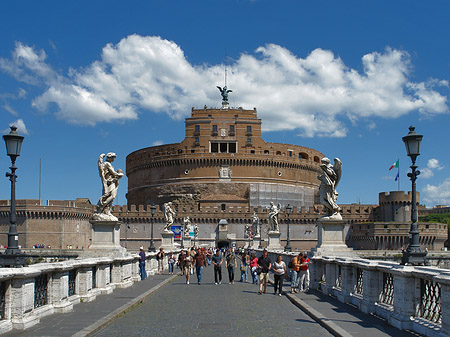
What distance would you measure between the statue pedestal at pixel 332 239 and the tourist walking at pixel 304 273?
464 mm

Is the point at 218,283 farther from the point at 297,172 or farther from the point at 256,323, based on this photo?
the point at 297,172

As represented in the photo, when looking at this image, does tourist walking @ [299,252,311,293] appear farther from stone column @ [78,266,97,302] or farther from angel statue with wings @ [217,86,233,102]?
angel statue with wings @ [217,86,233,102]

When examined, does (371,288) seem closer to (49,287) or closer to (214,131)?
(49,287)

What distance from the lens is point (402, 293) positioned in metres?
8.90

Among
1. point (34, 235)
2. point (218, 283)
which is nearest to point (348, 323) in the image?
point (218, 283)

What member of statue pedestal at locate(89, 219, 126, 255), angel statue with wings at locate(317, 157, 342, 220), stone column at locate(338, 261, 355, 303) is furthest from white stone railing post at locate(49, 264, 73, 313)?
angel statue with wings at locate(317, 157, 342, 220)

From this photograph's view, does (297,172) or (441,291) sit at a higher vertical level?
(297,172)

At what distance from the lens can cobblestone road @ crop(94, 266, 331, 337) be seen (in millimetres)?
9336

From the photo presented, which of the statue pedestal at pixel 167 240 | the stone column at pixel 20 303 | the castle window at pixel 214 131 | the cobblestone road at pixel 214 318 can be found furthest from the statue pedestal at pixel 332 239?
the castle window at pixel 214 131

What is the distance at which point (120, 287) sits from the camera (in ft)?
51.9

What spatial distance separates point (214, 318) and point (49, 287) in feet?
10.2

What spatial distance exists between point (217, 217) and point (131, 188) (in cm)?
2559

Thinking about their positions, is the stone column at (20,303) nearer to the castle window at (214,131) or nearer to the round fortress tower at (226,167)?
the round fortress tower at (226,167)

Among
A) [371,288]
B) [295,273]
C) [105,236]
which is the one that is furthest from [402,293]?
[105,236]
